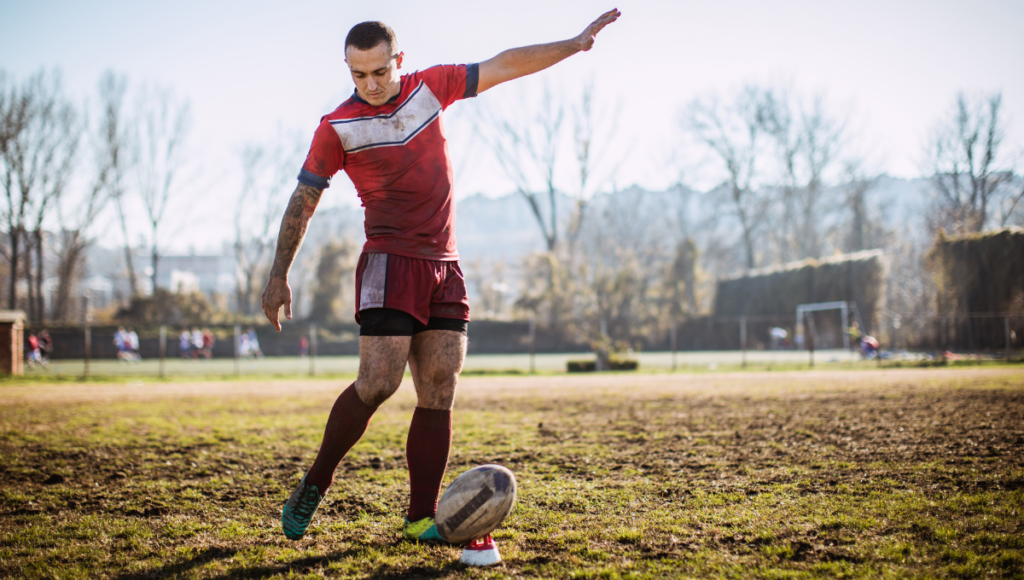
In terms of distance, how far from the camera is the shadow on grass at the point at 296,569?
236 cm

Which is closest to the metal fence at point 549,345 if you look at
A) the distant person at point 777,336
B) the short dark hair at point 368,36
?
the distant person at point 777,336

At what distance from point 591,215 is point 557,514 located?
44990mm

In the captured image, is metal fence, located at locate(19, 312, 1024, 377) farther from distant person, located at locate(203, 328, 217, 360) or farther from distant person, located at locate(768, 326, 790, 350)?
distant person, located at locate(203, 328, 217, 360)

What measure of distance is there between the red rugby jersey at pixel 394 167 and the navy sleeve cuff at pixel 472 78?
0.28 m

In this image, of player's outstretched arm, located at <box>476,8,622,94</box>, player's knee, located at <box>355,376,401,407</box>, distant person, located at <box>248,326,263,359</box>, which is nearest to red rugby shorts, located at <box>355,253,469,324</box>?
player's knee, located at <box>355,376,401,407</box>

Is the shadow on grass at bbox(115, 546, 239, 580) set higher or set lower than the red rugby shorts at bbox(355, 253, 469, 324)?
lower

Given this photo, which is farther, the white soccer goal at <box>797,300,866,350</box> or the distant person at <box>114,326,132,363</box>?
the white soccer goal at <box>797,300,866,350</box>

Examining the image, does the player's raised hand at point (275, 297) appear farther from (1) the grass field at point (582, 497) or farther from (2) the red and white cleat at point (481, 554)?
(2) the red and white cleat at point (481, 554)

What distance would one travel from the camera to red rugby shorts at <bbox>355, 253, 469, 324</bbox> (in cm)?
283

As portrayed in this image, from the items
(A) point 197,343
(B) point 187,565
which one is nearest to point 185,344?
(A) point 197,343

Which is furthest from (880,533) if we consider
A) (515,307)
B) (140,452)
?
(515,307)

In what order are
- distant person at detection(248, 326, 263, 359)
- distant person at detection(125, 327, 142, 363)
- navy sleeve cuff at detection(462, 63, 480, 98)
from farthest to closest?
distant person at detection(248, 326, 263, 359) < distant person at detection(125, 327, 142, 363) < navy sleeve cuff at detection(462, 63, 480, 98)

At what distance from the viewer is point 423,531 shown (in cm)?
286

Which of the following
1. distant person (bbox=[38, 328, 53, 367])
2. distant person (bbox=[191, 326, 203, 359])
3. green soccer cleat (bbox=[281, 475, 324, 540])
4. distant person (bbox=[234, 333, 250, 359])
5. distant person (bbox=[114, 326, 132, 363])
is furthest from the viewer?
distant person (bbox=[234, 333, 250, 359])
